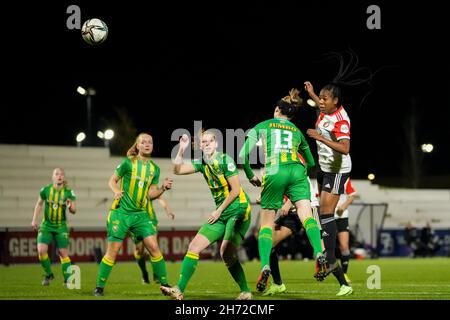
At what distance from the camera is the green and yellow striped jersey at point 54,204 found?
15430 mm

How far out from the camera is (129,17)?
2709cm

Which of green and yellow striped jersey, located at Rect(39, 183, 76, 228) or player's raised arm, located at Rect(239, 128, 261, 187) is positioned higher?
player's raised arm, located at Rect(239, 128, 261, 187)

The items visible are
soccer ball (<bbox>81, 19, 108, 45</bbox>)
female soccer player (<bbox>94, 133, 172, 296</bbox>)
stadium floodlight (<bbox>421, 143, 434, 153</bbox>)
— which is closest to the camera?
female soccer player (<bbox>94, 133, 172, 296</bbox>)

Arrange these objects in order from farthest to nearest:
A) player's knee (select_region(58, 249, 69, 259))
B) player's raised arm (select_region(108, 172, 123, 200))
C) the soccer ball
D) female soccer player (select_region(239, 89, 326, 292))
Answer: player's knee (select_region(58, 249, 69, 259))
the soccer ball
player's raised arm (select_region(108, 172, 123, 200))
female soccer player (select_region(239, 89, 326, 292))

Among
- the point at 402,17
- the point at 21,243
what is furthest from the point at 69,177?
the point at 402,17

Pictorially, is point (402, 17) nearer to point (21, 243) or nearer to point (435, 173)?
point (21, 243)

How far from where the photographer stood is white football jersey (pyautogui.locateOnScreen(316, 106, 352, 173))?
34.7 feet

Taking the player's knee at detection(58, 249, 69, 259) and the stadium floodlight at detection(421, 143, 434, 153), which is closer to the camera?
the player's knee at detection(58, 249, 69, 259)

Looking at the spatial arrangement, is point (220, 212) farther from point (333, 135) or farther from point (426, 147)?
point (426, 147)

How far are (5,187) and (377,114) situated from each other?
23243 mm

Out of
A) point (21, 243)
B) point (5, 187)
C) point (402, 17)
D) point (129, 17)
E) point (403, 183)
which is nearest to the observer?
point (402, 17)

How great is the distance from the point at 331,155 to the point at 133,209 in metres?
2.71

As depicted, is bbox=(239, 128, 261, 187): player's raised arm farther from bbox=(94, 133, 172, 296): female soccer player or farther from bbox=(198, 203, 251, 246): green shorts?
bbox=(94, 133, 172, 296): female soccer player

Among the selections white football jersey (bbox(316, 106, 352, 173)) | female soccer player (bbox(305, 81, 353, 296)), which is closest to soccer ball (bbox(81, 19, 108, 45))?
female soccer player (bbox(305, 81, 353, 296))
